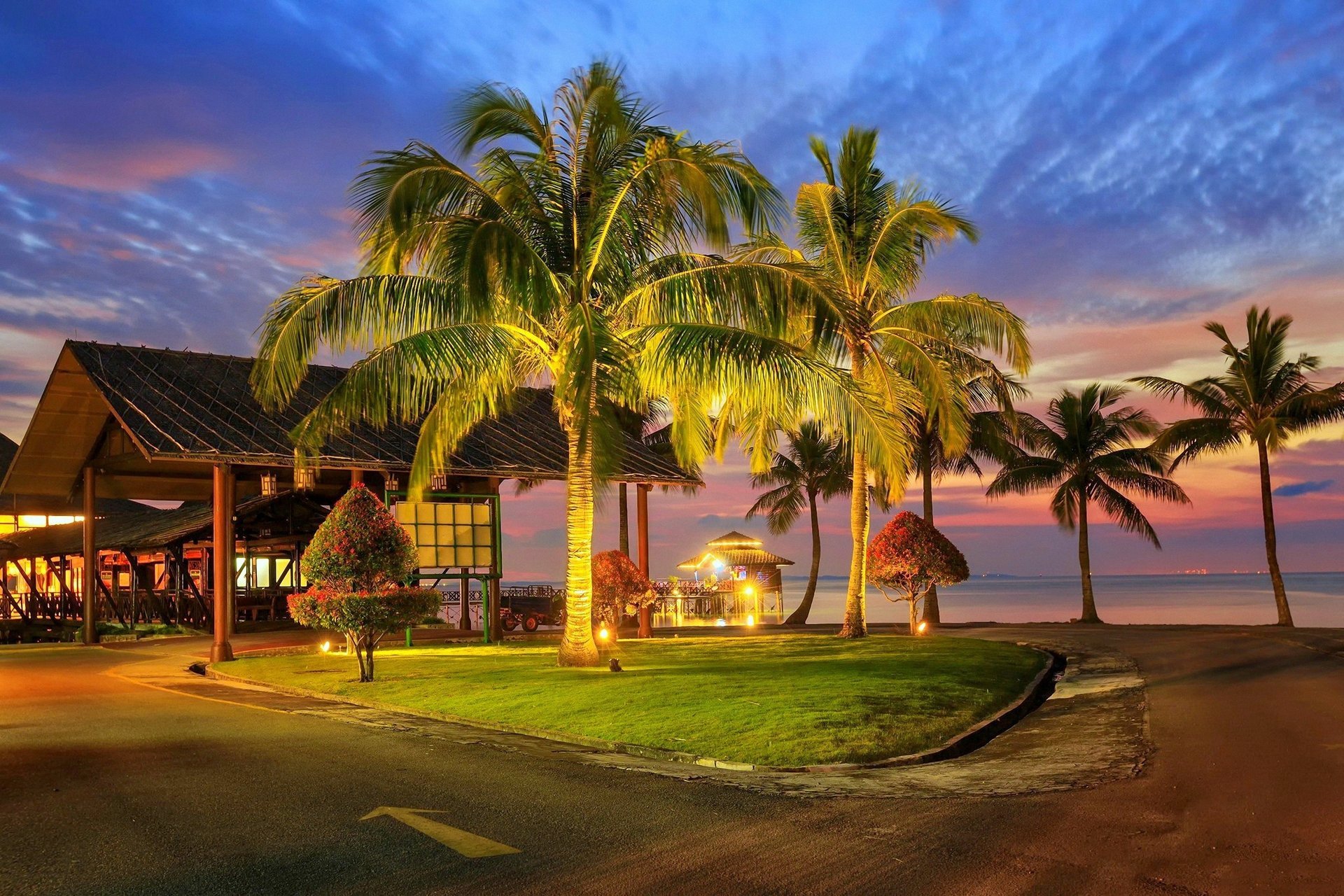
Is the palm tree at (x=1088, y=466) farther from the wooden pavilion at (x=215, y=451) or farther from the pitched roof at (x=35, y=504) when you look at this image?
the pitched roof at (x=35, y=504)

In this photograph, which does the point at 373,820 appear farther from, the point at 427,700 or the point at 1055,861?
the point at 427,700

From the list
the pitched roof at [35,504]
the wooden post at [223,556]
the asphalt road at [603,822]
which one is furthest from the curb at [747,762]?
the pitched roof at [35,504]

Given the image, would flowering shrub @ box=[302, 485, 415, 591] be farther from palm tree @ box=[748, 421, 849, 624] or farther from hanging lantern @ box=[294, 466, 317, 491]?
palm tree @ box=[748, 421, 849, 624]

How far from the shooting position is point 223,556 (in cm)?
2197

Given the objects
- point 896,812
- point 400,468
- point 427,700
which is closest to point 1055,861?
point 896,812

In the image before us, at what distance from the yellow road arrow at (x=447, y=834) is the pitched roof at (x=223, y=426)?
12.1m

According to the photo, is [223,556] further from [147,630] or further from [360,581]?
[147,630]

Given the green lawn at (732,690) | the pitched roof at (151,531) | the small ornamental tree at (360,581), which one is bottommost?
the green lawn at (732,690)

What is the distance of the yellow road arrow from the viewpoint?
652 centimetres

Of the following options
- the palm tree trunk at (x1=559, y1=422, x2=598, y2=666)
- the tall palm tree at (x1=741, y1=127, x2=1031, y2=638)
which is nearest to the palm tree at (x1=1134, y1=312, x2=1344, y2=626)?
the tall palm tree at (x1=741, y1=127, x2=1031, y2=638)

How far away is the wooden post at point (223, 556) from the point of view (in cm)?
2189

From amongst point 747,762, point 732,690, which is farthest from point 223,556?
A: point 747,762

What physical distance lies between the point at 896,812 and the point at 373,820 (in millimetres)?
3584

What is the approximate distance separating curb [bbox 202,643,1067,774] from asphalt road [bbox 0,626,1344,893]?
679 millimetres
